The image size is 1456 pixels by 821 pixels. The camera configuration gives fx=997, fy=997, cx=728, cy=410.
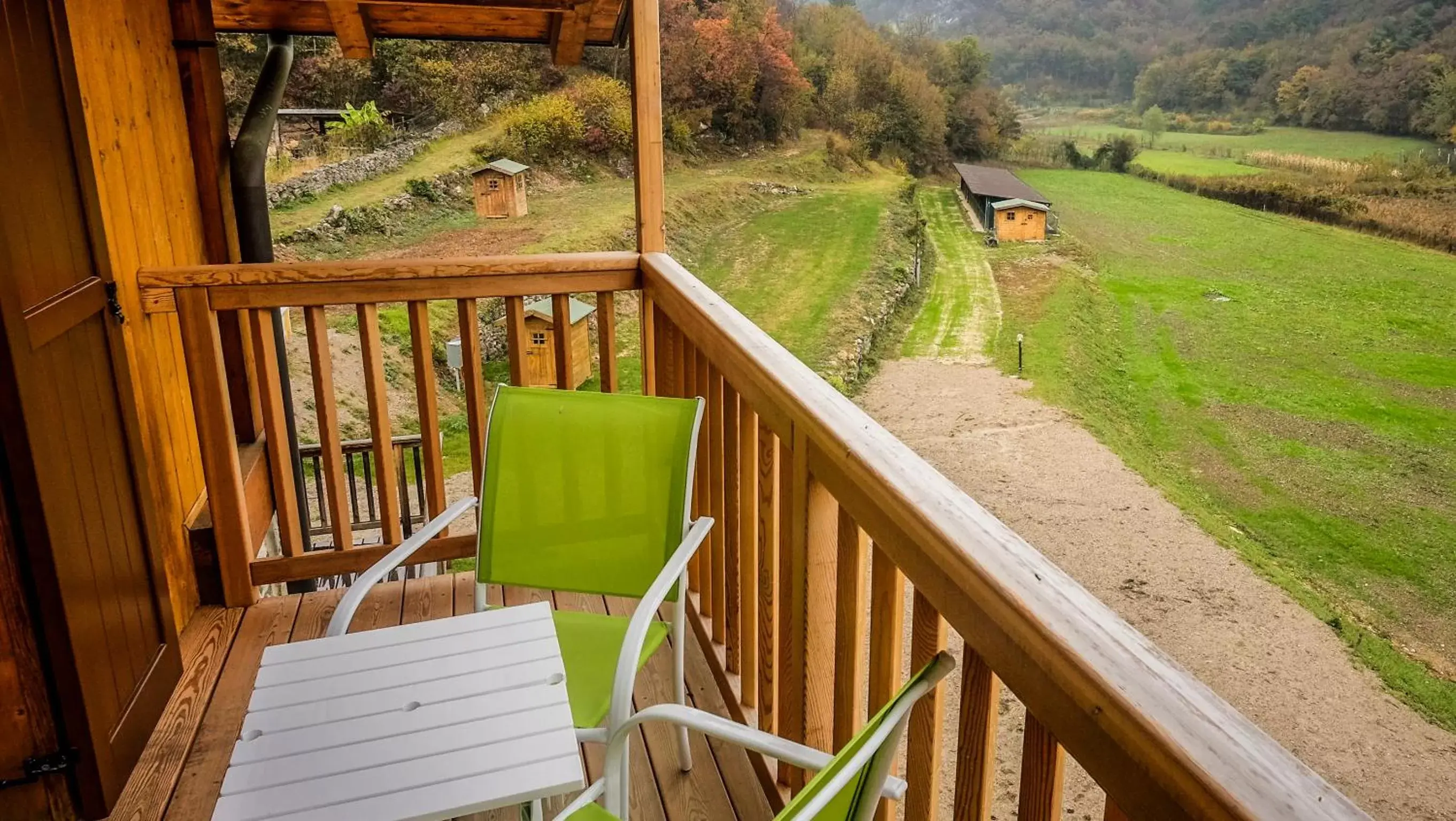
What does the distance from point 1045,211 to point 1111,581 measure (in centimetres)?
77

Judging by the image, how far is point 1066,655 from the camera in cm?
95

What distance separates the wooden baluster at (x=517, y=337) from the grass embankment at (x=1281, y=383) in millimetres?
1790

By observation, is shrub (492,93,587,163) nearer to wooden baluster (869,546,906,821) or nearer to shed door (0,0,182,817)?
shed door (0,0,182,817)

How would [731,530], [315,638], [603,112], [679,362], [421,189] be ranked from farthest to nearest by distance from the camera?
1. [421,189]
2. [603,112]
3. [679,362]
4. [731,530]
5. [315,638]

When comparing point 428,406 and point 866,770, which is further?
point 428,406

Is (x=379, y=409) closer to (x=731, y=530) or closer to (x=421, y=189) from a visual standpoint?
(x=731, y=530)

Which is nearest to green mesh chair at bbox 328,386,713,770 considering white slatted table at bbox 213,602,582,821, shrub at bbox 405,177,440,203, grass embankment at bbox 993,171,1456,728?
white slatted table at bbox 213,602,582,821

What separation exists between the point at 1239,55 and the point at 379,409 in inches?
102

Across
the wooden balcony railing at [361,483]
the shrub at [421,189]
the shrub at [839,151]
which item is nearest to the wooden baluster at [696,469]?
the shrub at [839,151]

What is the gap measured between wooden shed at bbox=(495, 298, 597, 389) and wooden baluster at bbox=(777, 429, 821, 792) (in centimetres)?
151

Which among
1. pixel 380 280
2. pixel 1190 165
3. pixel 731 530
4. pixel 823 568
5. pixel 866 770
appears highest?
pixel 1190 165

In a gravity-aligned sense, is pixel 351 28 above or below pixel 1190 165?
above

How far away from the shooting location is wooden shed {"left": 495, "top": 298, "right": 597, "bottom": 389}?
11.2 feet

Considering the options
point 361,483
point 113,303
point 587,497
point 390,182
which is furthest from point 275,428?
Result: point 361,483
